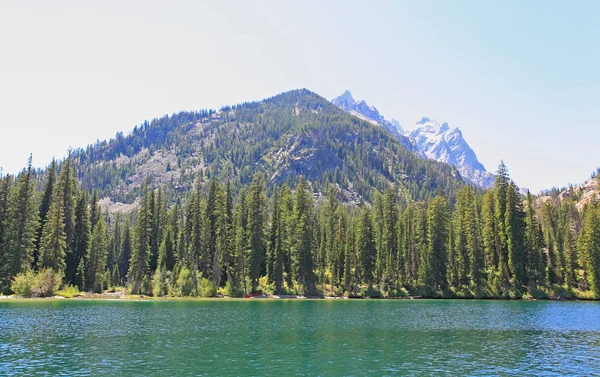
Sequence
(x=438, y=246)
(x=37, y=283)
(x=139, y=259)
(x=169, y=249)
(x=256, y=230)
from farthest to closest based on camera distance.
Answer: (x=169, y=249)
(x=256, y=230)
(x=139, y=259)
(x=438, y=246)
(x=37, y=283)

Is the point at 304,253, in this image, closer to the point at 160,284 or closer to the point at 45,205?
the point at 160,284

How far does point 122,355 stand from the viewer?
29.9 m

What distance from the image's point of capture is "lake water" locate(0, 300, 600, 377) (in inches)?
1056

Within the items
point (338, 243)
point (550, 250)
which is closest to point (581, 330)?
point (338, 243)

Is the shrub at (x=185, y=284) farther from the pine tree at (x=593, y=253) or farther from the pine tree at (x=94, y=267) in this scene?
the pine tree at (x=593, y=253)

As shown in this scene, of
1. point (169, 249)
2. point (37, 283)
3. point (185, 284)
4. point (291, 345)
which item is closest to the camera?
point (291, 345)

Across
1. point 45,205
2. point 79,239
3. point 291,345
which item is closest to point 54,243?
point 79,239

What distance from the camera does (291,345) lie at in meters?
35.4

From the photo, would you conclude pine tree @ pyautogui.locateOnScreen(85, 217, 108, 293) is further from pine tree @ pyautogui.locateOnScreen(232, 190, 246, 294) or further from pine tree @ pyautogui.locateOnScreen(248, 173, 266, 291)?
pine tree @ pyautogui.locateOnScreen(248, 173, 266, 291)

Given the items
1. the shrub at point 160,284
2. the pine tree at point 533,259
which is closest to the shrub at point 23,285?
the shrub at point 160,284

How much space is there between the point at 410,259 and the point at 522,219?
91.7ft

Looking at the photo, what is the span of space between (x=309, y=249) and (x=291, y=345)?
223ft

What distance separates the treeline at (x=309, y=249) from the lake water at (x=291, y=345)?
4573cm

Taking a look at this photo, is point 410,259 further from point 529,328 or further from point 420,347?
point 420,347
